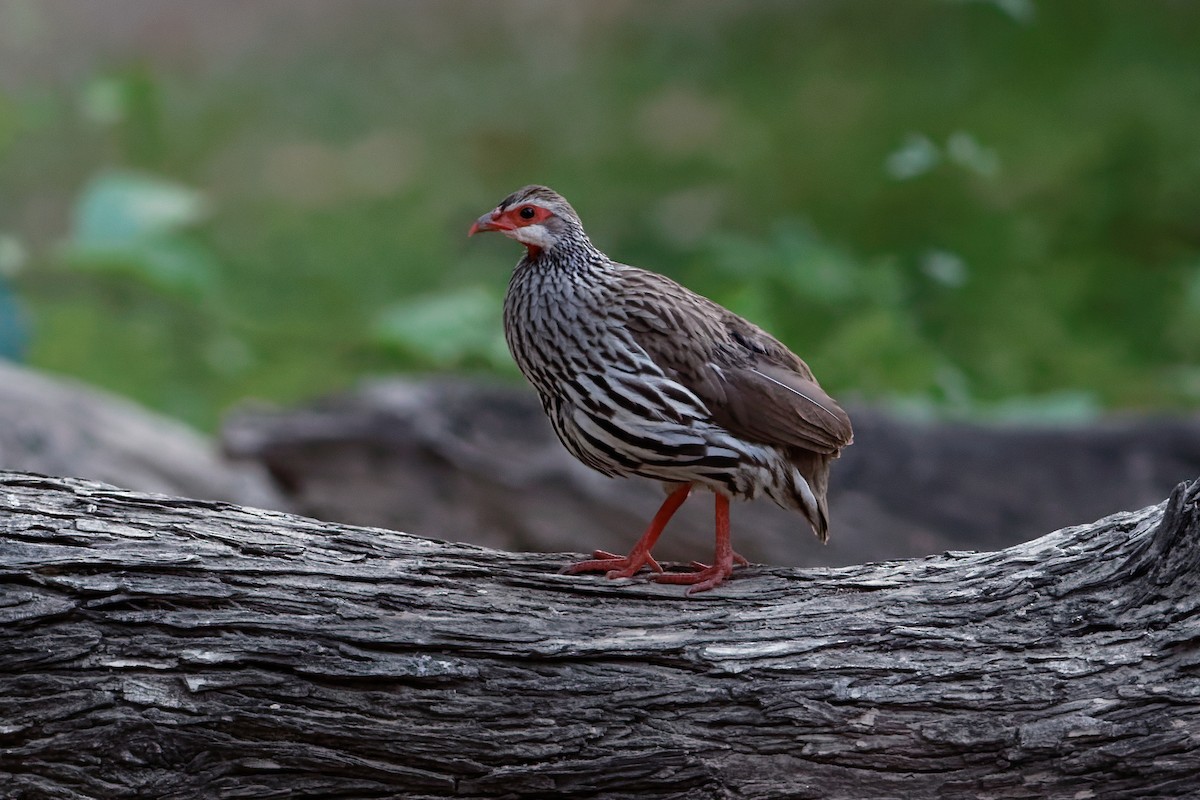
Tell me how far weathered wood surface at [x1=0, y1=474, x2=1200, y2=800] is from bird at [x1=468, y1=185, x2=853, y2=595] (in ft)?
1.68

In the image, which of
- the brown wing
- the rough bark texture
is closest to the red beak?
the brown wing

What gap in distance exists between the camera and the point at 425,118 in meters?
11.4

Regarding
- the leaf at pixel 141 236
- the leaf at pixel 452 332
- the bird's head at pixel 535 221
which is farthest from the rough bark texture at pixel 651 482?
the leaf at pixel 141 236

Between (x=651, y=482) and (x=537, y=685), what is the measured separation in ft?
12.5

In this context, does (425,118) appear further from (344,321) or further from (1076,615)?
(1076,615)

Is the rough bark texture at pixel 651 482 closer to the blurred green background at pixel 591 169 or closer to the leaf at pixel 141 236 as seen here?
the blurred green background at pixel 591 169

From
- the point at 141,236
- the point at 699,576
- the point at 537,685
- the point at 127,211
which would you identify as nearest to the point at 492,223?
the point at 699,576

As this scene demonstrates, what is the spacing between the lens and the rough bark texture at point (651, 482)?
7090mm

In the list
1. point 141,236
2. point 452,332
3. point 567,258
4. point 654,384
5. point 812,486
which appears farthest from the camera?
point 141,236

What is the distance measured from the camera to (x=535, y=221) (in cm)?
421

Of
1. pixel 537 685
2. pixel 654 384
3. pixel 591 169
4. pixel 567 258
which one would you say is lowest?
pixel 537 685

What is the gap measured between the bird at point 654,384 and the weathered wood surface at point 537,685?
20.2 inches

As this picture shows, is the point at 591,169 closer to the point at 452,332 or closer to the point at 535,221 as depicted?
the point at 452,332

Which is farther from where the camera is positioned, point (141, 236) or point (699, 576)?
point (141, 236)
